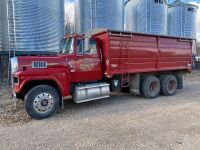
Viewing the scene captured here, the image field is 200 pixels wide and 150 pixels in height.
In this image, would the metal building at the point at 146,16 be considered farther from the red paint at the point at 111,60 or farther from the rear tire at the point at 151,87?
the rear tire at the point at 151,87

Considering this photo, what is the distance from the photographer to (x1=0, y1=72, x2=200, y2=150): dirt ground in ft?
15.0

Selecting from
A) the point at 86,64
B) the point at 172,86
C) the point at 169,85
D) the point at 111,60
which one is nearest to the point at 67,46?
the point at 86,64

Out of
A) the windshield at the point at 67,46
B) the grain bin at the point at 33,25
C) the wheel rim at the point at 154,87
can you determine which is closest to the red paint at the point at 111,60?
the windshield at the point at 67,46

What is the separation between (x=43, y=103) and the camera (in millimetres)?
6414

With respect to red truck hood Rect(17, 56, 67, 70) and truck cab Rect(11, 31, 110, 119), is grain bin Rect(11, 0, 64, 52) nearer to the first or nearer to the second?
truck cab Rect(11, 31, 110, 119)

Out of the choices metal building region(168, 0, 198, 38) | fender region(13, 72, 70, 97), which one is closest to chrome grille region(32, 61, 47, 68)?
fender region(13, 72, 70, 97)

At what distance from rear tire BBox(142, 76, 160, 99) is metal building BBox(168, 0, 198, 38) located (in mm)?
13181

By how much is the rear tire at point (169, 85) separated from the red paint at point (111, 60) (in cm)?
43

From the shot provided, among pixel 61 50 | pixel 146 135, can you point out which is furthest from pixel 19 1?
pixel 146 135

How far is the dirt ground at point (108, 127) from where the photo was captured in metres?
4.58

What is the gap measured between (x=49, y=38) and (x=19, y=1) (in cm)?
250

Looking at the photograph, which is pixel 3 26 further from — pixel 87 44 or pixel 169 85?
pixel 169 85

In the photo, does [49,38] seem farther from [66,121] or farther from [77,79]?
[66,121]

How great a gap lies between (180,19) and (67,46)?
1699cm
